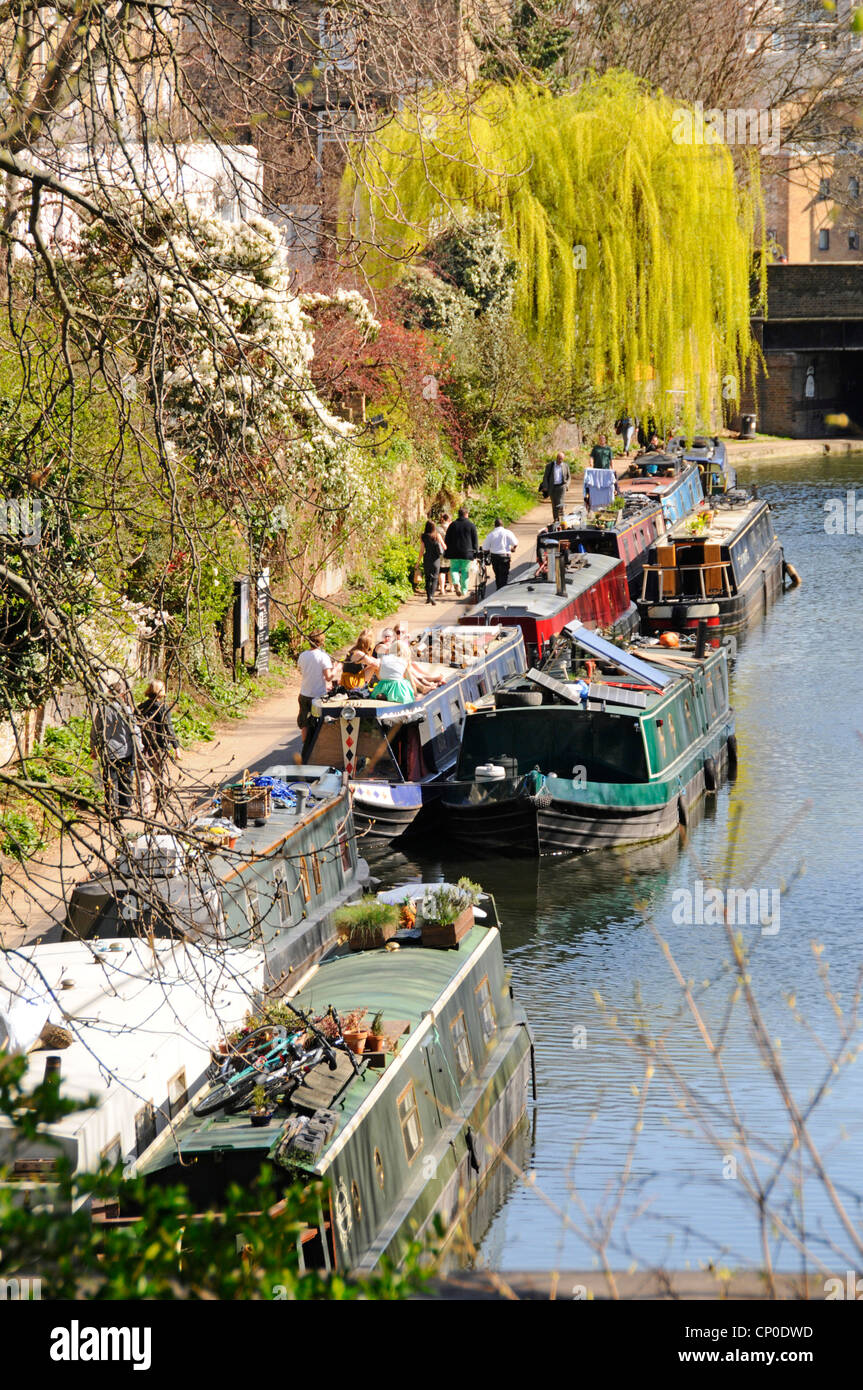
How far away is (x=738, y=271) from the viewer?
39.3 metres

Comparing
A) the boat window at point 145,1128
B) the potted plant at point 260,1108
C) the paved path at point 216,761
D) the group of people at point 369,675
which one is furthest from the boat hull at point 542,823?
the potted plant at point 260,1108

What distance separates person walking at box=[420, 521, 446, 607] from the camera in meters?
30.4

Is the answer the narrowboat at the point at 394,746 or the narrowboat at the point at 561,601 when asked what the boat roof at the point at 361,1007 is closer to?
the narrowboat at the point at 394,746

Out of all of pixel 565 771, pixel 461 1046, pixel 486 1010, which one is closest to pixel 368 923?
pixel 486 1010

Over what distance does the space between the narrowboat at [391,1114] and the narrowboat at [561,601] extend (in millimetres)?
11091

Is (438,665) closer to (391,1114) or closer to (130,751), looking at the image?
(391,1114)

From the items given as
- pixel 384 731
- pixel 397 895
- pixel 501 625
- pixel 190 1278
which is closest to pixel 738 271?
pixel 501 625

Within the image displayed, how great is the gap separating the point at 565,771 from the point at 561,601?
19.4 feet

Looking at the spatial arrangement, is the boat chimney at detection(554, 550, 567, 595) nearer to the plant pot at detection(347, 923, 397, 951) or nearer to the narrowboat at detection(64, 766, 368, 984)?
the narrowboat at detection(64, 766, 368, 984)

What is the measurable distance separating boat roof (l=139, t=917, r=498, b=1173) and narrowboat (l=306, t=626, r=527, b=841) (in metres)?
6.33

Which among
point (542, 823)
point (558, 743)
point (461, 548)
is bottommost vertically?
point (542, 823)

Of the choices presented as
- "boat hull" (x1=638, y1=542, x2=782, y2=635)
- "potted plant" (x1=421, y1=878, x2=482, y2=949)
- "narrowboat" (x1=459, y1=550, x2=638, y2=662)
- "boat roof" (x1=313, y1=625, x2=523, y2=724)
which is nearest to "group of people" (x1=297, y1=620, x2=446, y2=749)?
"boat roof" (x1=313, y1=625, x2=523, y2=724)

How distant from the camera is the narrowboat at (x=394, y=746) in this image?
19.3m

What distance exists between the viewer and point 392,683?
20.1 meters
